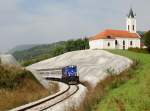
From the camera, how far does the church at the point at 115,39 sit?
156500 mm

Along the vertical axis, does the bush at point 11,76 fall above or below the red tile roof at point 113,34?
below

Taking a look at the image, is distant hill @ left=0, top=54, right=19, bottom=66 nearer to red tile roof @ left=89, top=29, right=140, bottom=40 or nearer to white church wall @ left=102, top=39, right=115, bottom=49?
white church wall @ left=102, top=39, right=115, bottom=49

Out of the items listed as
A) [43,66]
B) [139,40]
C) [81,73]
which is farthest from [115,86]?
[139,40]

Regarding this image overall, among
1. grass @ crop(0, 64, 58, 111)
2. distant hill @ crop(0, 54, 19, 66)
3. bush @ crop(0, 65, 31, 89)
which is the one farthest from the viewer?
distant hill @ crop(0, 54, 19, 66)

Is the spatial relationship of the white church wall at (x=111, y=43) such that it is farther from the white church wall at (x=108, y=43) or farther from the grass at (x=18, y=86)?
the grass at (x=18, y=86)

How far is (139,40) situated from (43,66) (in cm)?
8061

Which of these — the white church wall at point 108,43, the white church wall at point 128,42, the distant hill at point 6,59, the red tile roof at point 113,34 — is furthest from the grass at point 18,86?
the white church wall at point 128,42

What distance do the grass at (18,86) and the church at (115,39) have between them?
11664 cm

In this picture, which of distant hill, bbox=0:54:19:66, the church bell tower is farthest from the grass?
the church bell tower

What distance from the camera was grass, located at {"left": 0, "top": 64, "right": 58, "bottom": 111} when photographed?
30.3 metres

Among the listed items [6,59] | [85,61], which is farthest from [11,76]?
[85,61]

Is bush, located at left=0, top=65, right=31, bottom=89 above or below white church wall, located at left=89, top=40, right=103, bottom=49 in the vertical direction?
above

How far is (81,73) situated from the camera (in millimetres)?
73250

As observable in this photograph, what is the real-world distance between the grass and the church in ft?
383
